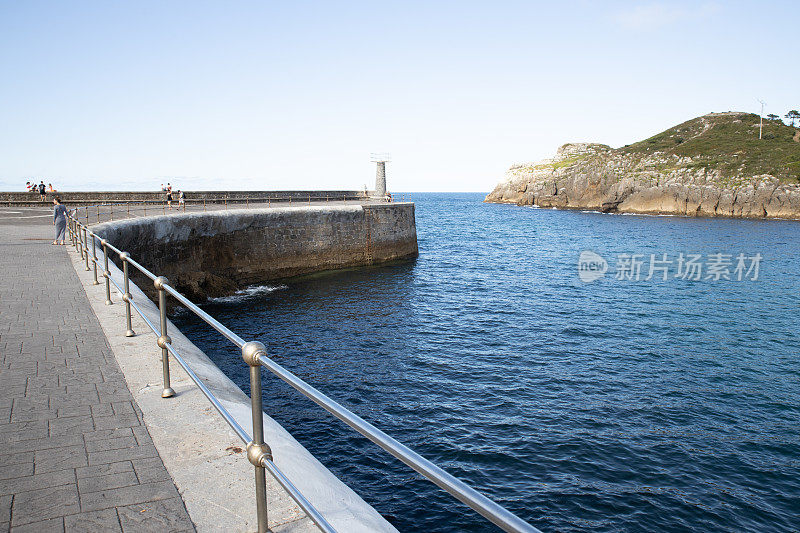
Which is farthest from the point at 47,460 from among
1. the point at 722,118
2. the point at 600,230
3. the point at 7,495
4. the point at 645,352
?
the point at 722,118

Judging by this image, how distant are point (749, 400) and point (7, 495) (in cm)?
1359

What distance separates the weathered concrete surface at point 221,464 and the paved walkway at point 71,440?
0.35 feet

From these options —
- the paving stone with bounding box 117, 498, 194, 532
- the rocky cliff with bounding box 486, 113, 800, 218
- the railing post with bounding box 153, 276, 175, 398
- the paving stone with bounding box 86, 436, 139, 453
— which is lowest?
the paving stone with bounding box 117, 498, 194, 532

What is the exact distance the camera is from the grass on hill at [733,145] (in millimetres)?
79312


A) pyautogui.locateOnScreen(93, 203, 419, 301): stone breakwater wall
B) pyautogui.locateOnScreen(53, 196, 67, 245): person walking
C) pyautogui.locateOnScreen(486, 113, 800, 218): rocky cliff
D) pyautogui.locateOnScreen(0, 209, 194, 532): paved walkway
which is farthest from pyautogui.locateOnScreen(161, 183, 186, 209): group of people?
pyautogui.locateOnScreen(486, 113, 800, 218): rocky cliff

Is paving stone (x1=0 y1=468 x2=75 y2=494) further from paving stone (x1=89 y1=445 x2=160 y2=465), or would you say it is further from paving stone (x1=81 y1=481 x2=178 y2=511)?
paving stone (x1=81 y1=481 x2=178 y2=511)

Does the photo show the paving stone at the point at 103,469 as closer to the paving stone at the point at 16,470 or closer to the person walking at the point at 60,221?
the paving stone at the point at 16,470

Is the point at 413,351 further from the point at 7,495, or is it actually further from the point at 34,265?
the point at 7,495

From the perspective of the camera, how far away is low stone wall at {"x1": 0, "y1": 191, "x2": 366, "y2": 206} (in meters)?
32.6

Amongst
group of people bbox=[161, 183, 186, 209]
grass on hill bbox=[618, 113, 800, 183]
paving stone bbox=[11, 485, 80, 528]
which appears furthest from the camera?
grass on hill bbox=[618, 113, 800, 183]

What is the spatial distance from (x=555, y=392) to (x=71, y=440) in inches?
411

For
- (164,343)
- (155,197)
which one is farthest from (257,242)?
(164,343)

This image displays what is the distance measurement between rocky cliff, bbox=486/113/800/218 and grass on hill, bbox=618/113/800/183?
128 mm

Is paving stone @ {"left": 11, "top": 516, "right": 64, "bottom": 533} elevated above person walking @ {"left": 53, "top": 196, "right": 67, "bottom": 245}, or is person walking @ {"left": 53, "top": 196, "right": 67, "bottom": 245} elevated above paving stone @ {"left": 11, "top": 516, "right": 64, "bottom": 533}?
person walking @ {"left": 53, "top": 196, "right": 67, "bottom": 245}
